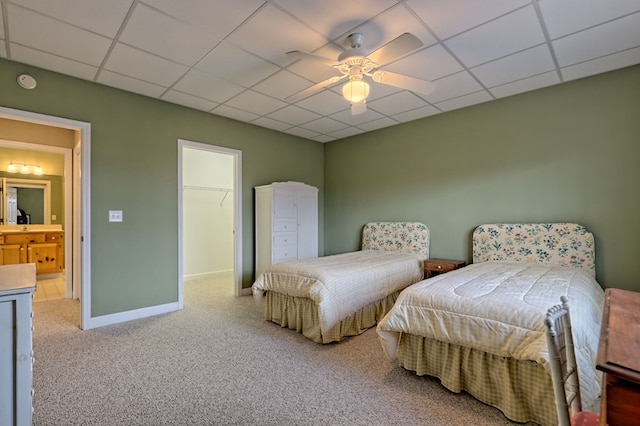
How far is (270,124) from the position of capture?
471 cm

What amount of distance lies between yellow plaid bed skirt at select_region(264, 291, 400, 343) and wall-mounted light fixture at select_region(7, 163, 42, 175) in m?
5.76

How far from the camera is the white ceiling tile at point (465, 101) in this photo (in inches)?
142

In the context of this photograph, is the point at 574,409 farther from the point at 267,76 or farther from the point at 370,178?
the point at 370,178

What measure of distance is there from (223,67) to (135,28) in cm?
77

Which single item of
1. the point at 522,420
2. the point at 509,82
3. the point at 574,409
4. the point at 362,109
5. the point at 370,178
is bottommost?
the point at 522,420

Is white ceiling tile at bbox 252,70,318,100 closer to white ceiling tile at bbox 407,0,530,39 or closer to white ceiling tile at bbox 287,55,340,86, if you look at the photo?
white ceiling tile at bbox 287,55,340,86

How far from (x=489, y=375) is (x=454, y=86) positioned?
2.84m

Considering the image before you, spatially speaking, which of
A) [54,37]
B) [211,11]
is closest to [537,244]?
[211,11]

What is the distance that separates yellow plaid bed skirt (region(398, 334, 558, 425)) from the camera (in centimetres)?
175

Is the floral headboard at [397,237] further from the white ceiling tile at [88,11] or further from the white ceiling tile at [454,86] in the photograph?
the white ceiling tile at [88,11]

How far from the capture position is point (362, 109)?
2709 mm

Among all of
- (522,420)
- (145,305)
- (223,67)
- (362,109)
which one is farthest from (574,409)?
(145,305)

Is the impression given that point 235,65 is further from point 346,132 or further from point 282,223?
point 346,132

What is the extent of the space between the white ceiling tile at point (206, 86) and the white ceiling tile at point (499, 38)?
223 cm
